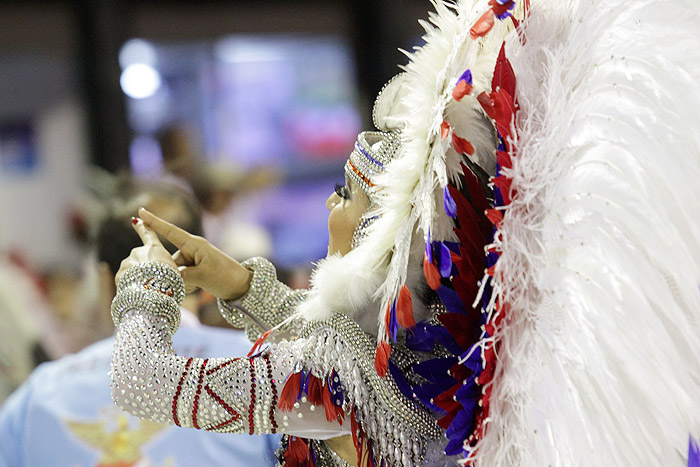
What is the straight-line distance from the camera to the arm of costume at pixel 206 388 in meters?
1.15

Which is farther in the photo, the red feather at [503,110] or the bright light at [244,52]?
the bright light at [244,52]

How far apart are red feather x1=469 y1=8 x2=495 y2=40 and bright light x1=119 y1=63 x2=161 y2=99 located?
13.6ft

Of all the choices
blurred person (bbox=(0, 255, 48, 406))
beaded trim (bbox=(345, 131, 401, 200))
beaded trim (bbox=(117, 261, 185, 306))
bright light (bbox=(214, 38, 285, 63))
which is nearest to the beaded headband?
beaded trim (bbox=(345, 131, 401, 200))

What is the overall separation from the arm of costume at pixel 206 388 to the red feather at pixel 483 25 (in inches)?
18.8

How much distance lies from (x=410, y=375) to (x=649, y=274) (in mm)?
350

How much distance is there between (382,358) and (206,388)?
0.79 feet

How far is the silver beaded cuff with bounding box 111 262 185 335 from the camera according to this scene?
1.25 meters

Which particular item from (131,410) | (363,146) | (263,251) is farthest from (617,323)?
(263,251)

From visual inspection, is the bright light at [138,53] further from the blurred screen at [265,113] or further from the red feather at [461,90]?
the red feather at [461,90]

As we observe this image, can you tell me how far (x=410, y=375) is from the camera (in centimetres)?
116

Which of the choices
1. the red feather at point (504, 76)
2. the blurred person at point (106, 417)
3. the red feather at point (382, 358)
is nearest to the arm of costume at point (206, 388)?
the red feather at point (382, 358)

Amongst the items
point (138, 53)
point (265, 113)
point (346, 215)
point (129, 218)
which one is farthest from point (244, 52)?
point (346, 215)

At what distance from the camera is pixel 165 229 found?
147 cm

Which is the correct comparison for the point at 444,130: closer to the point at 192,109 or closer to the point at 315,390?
the point at 315,390
